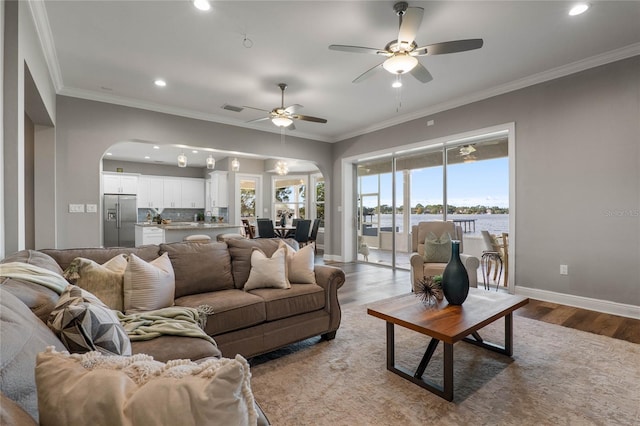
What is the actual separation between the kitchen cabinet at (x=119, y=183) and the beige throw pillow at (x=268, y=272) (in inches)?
307

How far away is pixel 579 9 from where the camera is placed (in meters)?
2.63

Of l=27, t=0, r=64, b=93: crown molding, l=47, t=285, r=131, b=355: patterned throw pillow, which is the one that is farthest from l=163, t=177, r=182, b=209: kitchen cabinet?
l=47, t=285, r=131, b=355: patterned throw pillow

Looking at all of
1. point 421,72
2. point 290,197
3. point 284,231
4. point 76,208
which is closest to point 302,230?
point 284,231

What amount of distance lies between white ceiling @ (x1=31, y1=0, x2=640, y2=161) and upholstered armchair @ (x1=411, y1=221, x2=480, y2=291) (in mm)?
1949

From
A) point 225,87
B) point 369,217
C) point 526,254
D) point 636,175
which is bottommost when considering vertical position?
point 526,254

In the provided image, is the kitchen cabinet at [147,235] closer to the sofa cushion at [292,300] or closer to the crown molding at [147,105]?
the crown molding at [147,105]

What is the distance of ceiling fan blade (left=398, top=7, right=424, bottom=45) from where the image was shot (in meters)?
2.19

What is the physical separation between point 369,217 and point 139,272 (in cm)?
526

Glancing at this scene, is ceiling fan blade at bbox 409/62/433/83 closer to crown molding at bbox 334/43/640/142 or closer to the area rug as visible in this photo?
crown molding at bbox 334/43/640/142

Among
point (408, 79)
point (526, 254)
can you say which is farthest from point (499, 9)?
point (526, 254)

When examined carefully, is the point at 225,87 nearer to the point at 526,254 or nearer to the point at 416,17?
the point at 416,17

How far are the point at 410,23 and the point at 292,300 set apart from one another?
2.33 meters

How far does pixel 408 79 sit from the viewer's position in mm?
3992

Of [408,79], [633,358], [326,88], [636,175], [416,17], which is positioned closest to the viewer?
[416,17]
